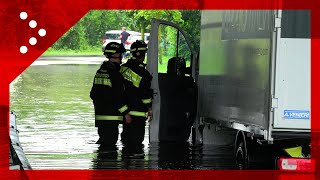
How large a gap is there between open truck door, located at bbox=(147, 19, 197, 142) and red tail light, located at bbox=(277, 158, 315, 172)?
463 cm

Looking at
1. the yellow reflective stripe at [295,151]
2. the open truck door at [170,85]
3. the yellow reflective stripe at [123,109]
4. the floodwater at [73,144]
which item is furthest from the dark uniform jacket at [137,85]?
the yellow reflective stripe at [295,151]

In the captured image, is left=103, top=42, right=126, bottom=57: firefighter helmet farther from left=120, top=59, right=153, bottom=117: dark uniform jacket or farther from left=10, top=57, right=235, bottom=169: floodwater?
left=10, top=57, right=235, bottom=169: floodwater

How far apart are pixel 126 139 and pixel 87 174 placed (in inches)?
126

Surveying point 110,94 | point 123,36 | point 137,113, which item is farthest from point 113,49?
point 123,36

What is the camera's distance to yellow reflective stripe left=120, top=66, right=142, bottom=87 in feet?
45.5

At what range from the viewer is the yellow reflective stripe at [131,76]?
45.5 ft

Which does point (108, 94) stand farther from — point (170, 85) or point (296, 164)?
point (296, 164)

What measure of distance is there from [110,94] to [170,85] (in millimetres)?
1736

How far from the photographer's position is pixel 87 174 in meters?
11.8

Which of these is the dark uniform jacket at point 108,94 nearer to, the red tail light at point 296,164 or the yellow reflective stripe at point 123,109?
the yellow reflective stripe at point 123,109

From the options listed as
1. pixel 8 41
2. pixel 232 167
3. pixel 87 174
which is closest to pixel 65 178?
pixel 87 174

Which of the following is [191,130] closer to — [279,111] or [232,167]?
[232,167]

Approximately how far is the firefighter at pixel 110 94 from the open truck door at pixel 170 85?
3.07 ft

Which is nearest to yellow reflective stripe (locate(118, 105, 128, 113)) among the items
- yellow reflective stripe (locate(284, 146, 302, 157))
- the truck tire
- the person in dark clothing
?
the truck tire
